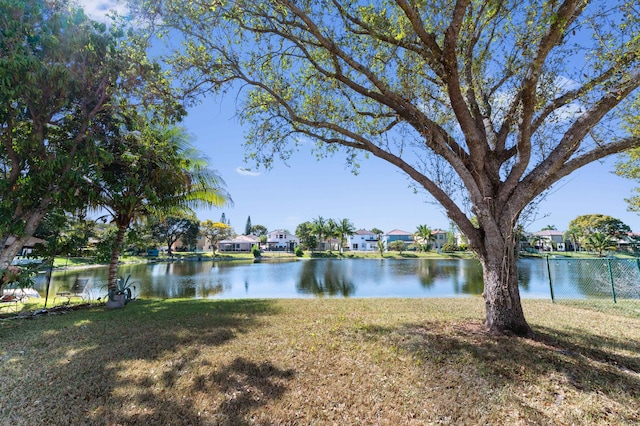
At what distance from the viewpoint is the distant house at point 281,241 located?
67.9 meters

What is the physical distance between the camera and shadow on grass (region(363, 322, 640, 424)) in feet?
9.20

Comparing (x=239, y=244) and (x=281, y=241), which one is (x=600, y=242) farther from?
(x=239, y=244)

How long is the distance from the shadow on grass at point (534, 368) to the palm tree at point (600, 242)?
171ft

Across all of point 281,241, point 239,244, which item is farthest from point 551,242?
point 239,244

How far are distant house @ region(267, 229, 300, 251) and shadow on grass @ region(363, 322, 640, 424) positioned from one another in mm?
62899

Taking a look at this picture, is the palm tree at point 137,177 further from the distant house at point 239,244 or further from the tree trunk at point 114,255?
the distant house at point 239,244

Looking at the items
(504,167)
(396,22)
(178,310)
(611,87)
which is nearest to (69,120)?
(178,310)

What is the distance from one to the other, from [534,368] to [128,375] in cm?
477

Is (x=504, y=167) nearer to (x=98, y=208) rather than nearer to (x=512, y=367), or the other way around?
(x=512, y=367)

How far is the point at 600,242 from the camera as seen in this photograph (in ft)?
140

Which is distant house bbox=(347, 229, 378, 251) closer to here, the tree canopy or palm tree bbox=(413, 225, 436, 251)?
palm tree bbox=(413, 225, 436, 251)

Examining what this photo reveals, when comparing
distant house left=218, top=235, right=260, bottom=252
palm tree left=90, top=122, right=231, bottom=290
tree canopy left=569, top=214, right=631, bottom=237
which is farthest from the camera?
distant house left=218, top=235, right=260, bottom=252

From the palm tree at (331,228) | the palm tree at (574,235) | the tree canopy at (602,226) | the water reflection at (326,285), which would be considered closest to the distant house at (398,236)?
the palm tree at (331,228)

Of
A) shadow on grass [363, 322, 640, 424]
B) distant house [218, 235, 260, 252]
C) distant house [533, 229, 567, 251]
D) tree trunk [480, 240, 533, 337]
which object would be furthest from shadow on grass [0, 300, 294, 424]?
distant house [533, 229, 567, 251]
